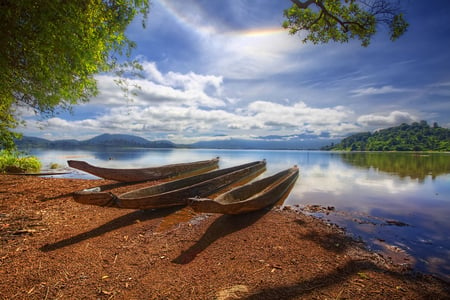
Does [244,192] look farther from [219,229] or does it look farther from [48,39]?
[48,39]

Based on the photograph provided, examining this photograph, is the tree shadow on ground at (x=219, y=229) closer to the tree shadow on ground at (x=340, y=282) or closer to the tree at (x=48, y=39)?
the tree shadow on ground at (x=340, y=282)

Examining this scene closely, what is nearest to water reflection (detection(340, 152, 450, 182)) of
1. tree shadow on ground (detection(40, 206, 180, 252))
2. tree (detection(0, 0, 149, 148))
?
tree shadow on ground (detection(40, 206, 180, 252))

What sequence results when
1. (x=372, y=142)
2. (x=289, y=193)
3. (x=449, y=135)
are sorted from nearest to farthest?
(x=289, y=193), (x=449, y=135), (x=372, y=142)

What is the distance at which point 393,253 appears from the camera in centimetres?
491

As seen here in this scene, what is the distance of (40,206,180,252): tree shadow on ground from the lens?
415 cm

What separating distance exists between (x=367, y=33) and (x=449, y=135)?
130 m

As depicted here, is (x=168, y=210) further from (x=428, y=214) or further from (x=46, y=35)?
(x=428, y=214)

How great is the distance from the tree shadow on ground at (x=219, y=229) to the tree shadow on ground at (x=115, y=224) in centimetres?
185

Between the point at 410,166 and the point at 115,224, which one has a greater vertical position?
the point at 115,224

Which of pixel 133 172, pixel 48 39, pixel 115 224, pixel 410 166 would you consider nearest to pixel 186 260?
pixel 115 224

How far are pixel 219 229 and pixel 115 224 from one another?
9.16 ft

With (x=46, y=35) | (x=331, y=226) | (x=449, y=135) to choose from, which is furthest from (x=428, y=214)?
(x=449, y=135)

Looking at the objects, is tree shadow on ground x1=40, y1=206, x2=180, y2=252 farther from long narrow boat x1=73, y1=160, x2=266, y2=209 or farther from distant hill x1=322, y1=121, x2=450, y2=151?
distant hill x1=322, y1=121, x2=450, y2=151

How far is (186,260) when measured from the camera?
3.92m
